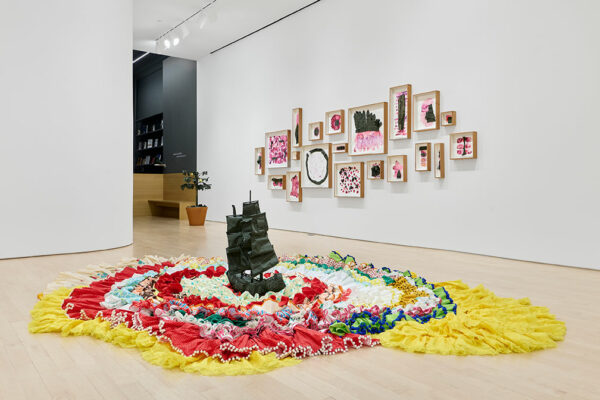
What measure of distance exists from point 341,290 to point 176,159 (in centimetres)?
814

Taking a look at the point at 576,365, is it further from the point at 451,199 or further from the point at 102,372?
the point at 451,199

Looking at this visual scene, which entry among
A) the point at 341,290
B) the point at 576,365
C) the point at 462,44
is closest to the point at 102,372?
the point at 341,290

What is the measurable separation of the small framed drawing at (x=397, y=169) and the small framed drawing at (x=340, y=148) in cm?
79

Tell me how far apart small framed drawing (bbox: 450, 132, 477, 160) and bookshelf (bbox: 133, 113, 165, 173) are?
312 inches

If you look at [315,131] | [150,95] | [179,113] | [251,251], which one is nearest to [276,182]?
[315,131]

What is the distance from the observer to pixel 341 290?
2688mm

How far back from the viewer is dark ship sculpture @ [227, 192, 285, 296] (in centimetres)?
256

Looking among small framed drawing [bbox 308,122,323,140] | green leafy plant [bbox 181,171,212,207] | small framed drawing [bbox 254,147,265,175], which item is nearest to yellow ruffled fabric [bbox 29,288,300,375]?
small framed drawing [bbox 308,122,323,140]

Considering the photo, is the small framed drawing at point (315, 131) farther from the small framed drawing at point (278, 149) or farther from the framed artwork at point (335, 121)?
the small framed drawing at point (278, 149)

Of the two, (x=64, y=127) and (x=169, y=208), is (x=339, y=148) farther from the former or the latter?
(x=169, y=208)

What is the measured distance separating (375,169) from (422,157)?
27.5 inches

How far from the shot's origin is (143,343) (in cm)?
188

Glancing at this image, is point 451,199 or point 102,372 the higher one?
point 451,199

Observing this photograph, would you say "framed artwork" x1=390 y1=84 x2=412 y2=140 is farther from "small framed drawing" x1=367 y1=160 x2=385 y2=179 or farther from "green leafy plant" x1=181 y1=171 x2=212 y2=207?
"green leafy plant" x1=181 y1=171 x2=212 y2=207
